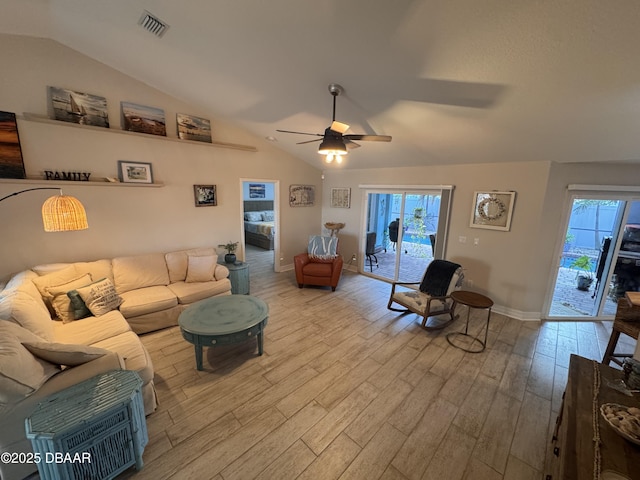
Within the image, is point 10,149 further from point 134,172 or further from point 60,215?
point 60,215

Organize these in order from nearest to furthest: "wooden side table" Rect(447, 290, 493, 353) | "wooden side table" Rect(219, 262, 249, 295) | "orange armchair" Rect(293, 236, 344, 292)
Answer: "wooden side table" Rect(447, 290, 493, 353) → "wooden side table" Rect(219, 262, 249, 295) → "orange armchair" Rect(293, 236, 344, 292)

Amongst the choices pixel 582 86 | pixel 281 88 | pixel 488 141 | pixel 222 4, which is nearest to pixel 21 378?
pixel 222 4

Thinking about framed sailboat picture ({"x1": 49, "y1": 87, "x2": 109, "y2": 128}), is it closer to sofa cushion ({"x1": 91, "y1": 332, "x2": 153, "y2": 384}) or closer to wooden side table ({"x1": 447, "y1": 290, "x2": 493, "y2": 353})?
sofa cushion ({"x1": 91, "y1": 332, "x2": 153, "y2": 384})

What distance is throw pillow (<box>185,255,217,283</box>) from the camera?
410 centimetres

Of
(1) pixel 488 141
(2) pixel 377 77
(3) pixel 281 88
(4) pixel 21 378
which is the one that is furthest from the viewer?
(1) pixel 488 141

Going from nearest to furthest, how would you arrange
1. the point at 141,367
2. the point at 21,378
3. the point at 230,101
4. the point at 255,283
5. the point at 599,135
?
the point at 21,378
the point at 141,367
the point at 599,135
the point at 230,101
the point at 255,283

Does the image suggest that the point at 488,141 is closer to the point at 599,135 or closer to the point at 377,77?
the point at 599,135

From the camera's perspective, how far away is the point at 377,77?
258 cm

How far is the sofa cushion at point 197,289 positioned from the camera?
3695mm

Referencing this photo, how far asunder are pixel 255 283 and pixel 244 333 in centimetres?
266

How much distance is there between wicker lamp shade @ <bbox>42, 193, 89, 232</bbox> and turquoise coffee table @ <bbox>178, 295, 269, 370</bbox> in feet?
4.64

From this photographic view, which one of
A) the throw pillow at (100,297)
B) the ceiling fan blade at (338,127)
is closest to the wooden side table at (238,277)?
the throw pillow at (100,297)

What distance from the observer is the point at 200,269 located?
4129 mm

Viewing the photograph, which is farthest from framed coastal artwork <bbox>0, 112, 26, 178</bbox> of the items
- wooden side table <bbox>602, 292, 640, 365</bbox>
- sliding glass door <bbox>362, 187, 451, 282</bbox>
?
wooden side table <bbox>602, 292, 640, 365</bbox>
